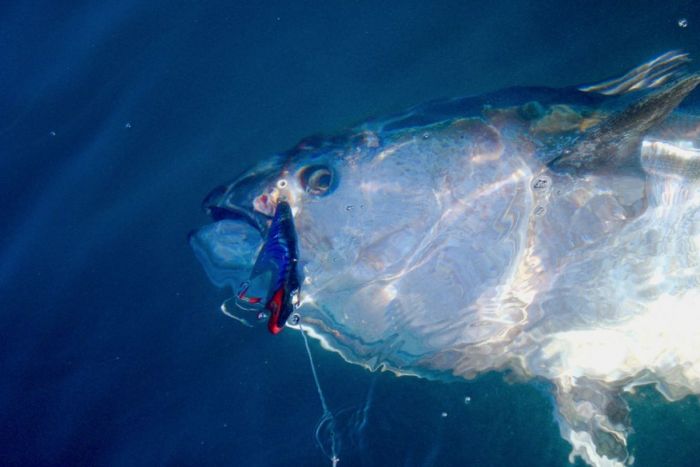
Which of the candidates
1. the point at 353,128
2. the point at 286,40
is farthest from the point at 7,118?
the point at 353,128

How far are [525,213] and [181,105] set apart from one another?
334cm

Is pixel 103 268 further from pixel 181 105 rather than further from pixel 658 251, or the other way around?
pixel 658 251

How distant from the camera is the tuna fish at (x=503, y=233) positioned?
2.51m

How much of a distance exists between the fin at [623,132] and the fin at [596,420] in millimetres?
1413

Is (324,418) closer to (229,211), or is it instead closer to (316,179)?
(229,211)

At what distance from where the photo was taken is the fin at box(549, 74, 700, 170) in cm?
212

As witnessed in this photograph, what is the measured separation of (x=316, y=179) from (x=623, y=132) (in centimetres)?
164

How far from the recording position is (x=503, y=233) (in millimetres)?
2619

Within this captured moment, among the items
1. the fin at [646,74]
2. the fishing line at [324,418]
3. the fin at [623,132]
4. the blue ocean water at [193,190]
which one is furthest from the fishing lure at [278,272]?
the fin at [646,74]

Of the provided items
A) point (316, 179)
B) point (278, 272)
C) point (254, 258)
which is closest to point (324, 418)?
point (254, 258)

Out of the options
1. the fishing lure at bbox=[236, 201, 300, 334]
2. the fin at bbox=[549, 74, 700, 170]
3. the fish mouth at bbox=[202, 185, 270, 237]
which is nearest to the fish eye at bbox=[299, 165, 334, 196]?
the fishing lure at bbox=[236, 201, 300, 334]

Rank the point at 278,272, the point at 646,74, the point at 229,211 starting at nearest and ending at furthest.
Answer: the point at 278,272
the point at 229,211
the point at 646,74

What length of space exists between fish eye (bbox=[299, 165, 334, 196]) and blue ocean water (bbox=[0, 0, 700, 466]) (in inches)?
51.1

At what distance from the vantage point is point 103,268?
3996mm
